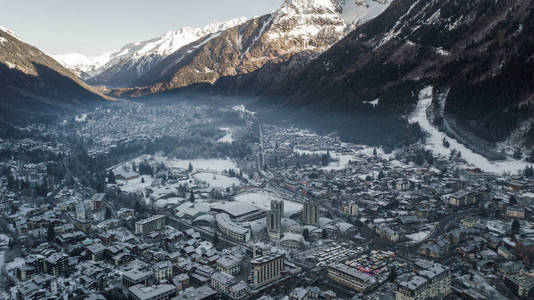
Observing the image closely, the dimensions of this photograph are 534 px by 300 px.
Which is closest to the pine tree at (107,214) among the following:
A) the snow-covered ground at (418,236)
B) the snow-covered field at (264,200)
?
the snow-covered field at (264,200)

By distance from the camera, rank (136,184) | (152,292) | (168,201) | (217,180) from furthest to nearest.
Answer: (217,180) < (136,184) < (168,201) < (152,292)

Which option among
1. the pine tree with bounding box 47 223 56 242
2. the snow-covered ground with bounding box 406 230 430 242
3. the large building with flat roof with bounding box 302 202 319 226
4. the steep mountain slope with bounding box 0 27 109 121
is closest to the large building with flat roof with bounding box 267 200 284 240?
the large building with flat roof with bounding box 302 202 319 226

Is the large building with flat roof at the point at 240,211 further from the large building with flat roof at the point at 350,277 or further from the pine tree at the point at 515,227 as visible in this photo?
the pine tree at the point at 515,227

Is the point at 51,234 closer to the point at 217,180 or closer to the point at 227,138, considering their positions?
the point at 217,180

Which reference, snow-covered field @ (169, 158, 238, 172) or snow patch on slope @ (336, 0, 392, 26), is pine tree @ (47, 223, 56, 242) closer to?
snow-covered field @ (169, 158, 238, 172)

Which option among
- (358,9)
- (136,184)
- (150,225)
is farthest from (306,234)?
(358,9)
